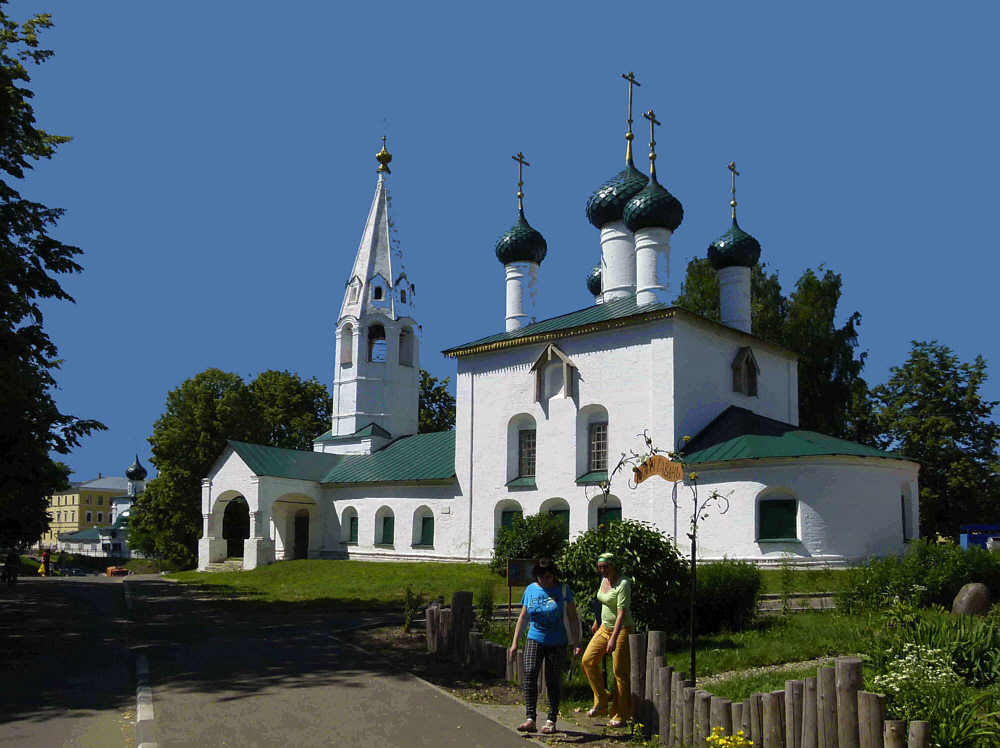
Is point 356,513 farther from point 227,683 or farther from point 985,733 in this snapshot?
point 985,733

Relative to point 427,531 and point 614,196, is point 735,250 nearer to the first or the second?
point 614,196

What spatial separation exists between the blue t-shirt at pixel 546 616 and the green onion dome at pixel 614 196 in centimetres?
2397

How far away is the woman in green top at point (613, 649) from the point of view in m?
8.76

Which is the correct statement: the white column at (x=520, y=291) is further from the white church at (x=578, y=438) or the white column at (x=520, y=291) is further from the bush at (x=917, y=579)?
the bush at (x=917, y=579)

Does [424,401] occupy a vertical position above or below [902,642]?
above

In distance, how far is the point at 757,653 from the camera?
36.8ft

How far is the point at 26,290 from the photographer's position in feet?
53.4

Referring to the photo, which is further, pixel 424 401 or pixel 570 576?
pixel 424 401

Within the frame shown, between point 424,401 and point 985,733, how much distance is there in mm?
48811

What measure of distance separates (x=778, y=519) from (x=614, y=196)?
1300 cm

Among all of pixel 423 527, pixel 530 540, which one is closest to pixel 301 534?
pixel 423 527

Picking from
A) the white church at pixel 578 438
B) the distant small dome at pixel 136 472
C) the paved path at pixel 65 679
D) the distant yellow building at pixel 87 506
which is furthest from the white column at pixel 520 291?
the distant yellow building at pixel 87 506

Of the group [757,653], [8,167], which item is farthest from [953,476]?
[8,167]

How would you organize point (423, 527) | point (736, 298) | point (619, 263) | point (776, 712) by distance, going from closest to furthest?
1. point (776, 712)
2. point (736, 298)
3. point (619, 263)
4. point (423, 527)
